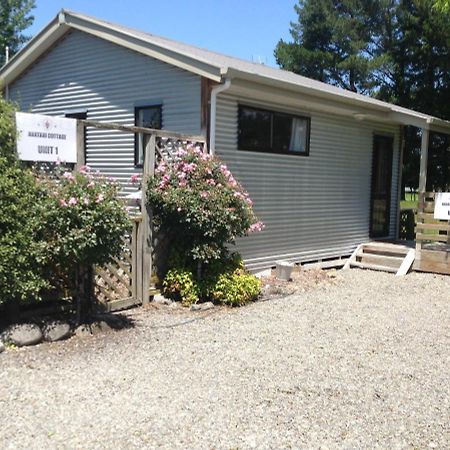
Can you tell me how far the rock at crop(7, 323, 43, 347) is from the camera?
4.96 m

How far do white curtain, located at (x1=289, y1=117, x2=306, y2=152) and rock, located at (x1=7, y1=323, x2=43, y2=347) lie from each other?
5772 mm

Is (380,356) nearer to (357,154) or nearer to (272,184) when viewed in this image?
(272,184)

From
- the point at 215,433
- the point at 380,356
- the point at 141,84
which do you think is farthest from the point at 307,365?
the point at 141,84

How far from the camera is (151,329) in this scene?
5840 mm

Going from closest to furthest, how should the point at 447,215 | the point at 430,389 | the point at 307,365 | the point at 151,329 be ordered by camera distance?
the point at 430,389
the point at 307,365
the point at 151,329
the point at 447,215

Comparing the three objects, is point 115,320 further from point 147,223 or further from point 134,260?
point 147,223

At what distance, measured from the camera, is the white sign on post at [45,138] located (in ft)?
17.0

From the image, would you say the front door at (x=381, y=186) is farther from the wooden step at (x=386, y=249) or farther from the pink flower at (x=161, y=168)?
the pink flower at (x=161, y=168)

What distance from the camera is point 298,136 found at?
31.4 ft

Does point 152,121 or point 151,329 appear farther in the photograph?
point 152,121

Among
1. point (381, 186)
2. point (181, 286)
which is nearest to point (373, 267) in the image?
point (381, 186)

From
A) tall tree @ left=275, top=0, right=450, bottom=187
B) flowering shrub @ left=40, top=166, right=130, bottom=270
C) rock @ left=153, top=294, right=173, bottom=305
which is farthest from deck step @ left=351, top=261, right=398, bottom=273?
tall tree @ left=275, top=0, right=450, bottom=187

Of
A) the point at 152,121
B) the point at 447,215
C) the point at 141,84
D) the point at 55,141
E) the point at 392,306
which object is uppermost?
the point at 141,84

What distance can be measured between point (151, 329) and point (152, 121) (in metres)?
4.02
